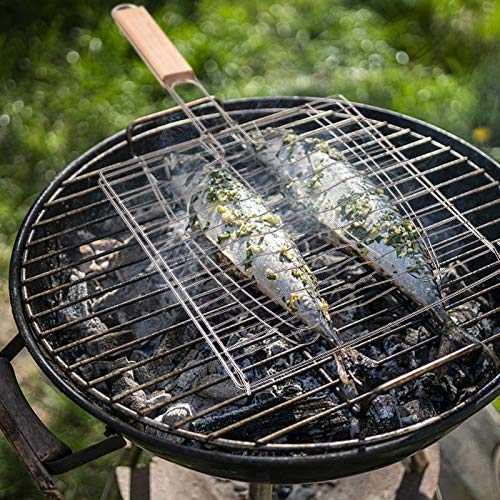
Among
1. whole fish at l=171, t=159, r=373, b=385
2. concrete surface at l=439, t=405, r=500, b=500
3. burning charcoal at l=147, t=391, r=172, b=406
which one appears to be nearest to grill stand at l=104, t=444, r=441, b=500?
concrete surface at l=439, t=405, r=500, b=500

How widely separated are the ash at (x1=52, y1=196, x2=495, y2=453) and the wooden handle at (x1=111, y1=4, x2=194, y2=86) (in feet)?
2.57

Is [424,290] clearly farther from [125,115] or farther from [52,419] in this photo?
[125,115]

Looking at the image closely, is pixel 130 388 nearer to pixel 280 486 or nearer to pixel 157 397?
pixel 157 397

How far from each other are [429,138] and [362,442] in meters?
1.57

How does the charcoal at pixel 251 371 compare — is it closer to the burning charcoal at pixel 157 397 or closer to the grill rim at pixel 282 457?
the burning charcoal at pixel 157 397


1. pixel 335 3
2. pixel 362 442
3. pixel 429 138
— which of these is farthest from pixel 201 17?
pixel 362 442

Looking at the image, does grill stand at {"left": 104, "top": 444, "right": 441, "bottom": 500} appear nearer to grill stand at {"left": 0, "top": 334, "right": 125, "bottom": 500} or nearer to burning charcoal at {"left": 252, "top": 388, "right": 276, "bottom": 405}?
burning charcoal at {"left": 252, "top": 388, "right": 276, "bottom": 405}

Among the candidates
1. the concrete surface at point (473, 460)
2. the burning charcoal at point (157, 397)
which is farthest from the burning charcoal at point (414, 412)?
the concrete surface at point (473, 460)

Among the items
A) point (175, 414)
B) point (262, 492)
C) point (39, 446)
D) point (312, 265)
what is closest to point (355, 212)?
point (312, 265)

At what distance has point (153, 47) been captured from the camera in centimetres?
307

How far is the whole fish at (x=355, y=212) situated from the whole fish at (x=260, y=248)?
191 mm

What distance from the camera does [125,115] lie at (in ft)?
16.6

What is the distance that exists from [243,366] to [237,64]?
3.49 m

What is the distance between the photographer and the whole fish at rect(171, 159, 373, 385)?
233 centimetres
